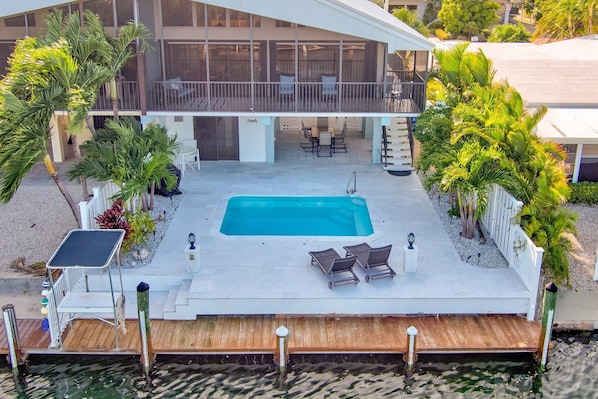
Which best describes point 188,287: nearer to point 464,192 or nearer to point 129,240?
point 129,240

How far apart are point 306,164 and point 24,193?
9870mm

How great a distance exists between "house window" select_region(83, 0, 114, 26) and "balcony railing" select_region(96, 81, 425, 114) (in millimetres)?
2269

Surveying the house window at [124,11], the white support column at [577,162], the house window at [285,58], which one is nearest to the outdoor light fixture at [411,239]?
the white support column at [577,162]

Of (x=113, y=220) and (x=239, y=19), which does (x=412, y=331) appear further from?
(x=239, y=19)

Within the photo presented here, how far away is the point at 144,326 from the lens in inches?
538

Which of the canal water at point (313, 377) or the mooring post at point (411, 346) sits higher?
the mooring post at point (411, 346)

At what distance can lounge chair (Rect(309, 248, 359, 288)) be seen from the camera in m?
15.5

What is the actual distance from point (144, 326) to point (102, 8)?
12582 mm

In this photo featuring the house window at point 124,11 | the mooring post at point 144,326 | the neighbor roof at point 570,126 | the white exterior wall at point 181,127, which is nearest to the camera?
the mooring post at point 144,326

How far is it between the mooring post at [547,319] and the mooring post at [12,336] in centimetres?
1116

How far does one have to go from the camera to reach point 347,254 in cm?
1675

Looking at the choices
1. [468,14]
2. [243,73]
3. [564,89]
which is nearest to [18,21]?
[243,73]

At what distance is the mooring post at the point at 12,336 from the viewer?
44.8 ft

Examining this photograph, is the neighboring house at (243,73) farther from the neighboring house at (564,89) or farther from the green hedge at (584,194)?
the green hedge at (584,194)
